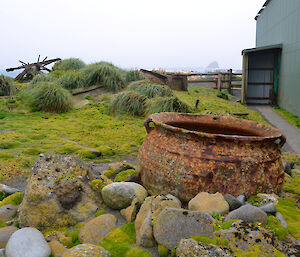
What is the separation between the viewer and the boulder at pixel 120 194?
124 inches

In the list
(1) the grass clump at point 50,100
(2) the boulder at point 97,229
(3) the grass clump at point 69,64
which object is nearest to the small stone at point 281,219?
(2) the boulder at point 97,229

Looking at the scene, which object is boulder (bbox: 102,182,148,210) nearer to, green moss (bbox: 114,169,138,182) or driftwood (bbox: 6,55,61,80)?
green moss (bbox: 114,169,138,182)

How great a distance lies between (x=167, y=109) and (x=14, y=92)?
299 inches

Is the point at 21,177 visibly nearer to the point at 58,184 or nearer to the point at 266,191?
the point at 58,184

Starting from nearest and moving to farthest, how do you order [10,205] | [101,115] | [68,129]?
[10,205]
[68,129]
[101,115]

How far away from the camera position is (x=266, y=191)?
3.10m

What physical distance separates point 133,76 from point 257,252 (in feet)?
43.2

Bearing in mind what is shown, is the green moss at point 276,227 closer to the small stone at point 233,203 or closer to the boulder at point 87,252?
the small stone at point 233,203

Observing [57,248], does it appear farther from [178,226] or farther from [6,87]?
[6,87]

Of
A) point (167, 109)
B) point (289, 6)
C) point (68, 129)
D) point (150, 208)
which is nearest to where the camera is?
point (150, 208)

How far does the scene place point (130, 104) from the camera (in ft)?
33.1

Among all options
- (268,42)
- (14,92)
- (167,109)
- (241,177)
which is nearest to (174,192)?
(241,177)

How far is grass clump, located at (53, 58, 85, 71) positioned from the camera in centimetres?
1781

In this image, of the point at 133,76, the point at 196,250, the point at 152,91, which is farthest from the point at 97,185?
the point at 133,76
